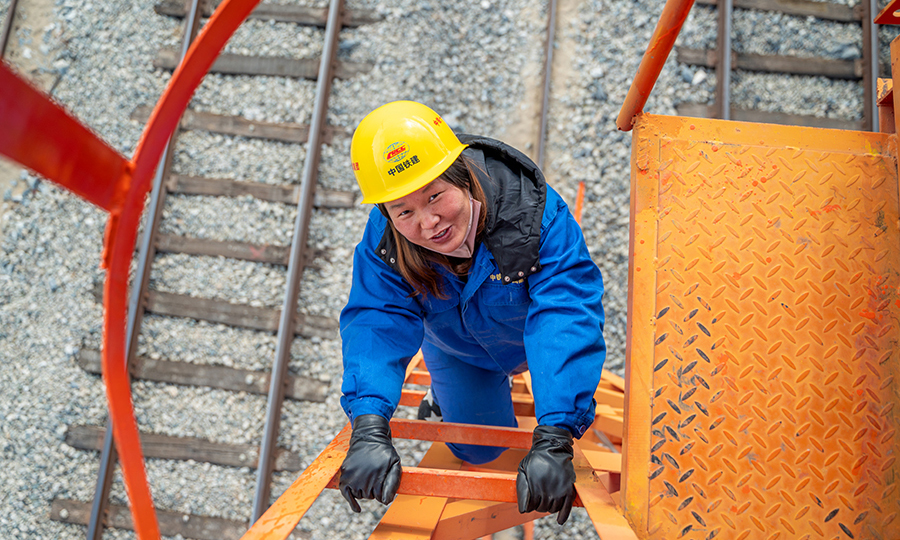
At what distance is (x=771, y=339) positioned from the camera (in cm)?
153

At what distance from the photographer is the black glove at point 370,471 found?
1.55 m

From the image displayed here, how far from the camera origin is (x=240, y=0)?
89 cm

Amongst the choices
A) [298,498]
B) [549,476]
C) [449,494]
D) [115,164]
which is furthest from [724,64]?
[115,164]

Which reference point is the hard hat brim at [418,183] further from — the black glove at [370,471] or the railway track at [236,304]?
the railway track at [236,304]

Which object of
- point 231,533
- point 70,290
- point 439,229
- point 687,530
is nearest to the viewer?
point 687,530

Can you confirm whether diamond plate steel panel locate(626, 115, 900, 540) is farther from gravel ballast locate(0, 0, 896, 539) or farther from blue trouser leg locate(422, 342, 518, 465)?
gravel ballast locate(0, 0, 896, 539)

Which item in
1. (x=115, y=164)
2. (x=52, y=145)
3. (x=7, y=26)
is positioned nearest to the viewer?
(x=52, y=145)

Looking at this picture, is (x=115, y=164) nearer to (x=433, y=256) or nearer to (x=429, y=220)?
(x=429, y=220)

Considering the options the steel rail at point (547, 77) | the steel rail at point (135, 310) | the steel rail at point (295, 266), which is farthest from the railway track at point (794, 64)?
the steel rail at point (135, 310)

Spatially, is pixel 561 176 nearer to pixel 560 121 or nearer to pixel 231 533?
pixel 560 121

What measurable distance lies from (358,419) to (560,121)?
3.59 meters

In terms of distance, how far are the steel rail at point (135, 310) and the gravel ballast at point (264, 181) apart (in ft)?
0.30

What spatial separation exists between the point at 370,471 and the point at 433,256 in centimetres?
69

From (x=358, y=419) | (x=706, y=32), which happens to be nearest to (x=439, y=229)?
(x=358, y=419)
